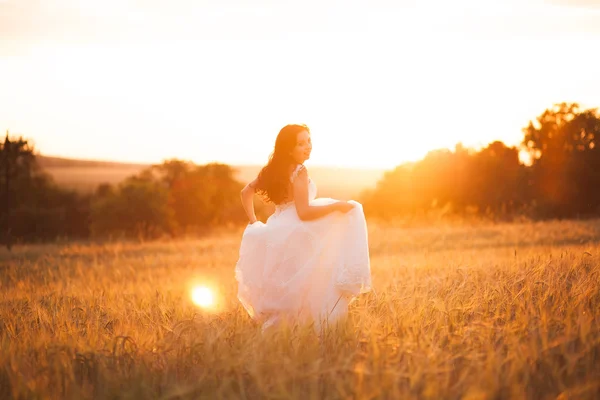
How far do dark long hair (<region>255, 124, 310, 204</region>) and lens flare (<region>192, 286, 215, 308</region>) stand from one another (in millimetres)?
2075

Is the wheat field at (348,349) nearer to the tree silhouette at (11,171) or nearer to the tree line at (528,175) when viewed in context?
the tree silhouette at (11,171)

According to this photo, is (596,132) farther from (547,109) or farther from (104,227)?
(104,227)

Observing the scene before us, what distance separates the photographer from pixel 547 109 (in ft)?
80.6

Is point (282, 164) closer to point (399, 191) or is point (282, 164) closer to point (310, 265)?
point (310, 265)

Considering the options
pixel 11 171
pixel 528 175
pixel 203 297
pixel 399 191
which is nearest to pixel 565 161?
pixel 528 175

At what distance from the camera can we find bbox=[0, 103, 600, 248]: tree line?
22.9m

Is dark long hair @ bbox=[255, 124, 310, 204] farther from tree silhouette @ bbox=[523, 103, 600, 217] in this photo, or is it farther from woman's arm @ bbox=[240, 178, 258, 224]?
tree silhouette @ bbox=[523, 103, 600, 217]

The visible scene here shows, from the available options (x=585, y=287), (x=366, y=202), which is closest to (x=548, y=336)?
(x=585, y=287)

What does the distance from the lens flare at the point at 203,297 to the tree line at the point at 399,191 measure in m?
13.7

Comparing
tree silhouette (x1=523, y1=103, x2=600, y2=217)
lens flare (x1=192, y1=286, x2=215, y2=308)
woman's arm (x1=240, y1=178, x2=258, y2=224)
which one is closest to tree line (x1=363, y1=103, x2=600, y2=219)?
tree silhouette (x1=523, y1=103, x2=600, y2=217)

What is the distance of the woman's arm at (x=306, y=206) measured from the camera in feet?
16.9

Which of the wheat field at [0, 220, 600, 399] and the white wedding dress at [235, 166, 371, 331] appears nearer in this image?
the wheat field at [0, 220, 600, 399]

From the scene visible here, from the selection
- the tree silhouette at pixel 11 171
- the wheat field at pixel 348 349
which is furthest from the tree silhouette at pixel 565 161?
the tree silhouette at pixel 11 171

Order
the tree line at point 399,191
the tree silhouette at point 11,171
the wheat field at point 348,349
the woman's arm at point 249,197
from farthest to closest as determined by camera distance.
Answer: the tree line at point 399,191
the tree silhouette at point 11,171
the woman's arm at point 249,197
the wheat field at point 348,349
